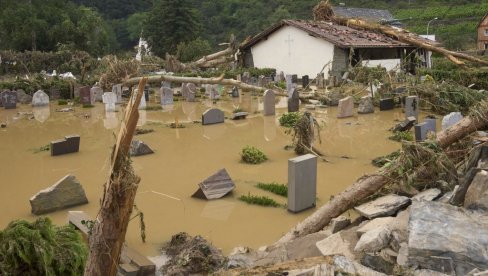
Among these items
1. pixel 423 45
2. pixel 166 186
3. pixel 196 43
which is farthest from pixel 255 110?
pixel 196 43

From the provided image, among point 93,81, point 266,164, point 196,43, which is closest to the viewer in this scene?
point 266,164

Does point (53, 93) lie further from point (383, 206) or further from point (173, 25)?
point (173, 25)

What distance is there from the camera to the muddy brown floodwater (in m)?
7.88

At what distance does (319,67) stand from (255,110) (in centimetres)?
1469

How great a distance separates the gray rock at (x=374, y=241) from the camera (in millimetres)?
4863

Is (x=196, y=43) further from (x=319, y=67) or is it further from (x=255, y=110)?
(x=255, y=110)

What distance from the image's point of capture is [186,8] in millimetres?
49219

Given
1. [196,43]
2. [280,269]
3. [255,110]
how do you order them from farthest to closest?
[196,43]
[255,110]
[280,269]

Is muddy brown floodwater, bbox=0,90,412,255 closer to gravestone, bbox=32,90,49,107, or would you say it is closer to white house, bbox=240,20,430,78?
gravestone, bbox=32,90,49,107

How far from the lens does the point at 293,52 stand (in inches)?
1401

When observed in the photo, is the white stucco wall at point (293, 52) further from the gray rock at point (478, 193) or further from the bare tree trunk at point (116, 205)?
the bare tree trunk at point (116, 205)

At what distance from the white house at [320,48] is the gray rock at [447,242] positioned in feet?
89.1

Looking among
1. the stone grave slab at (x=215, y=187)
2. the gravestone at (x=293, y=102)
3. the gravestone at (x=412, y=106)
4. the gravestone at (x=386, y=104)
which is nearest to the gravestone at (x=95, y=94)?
the gravestone at (x=293, y=102)

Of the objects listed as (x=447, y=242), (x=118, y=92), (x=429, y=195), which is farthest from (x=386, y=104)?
(x=447, y=242)
